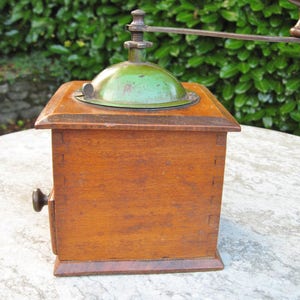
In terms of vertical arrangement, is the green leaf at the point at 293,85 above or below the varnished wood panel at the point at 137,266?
above

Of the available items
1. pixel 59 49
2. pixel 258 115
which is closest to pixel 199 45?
pixel 258 115

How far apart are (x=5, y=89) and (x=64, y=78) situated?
17.5 inches

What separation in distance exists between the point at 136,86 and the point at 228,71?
1.66 metres

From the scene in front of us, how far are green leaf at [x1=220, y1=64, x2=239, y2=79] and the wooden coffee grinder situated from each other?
1.54 m

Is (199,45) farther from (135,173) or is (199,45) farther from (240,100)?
(135,173)

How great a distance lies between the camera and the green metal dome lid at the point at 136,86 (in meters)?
1.00

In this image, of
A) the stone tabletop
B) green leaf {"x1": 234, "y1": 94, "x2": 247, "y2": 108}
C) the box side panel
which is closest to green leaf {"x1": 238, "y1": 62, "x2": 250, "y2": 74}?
green leaf {"x1": 234, "y1": 94, "x2": 247, "y2": 108}

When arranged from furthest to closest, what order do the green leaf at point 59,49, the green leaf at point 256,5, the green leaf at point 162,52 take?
the green leaf at point 59,49 < the green leaf at point 162,52 < the green leaf at point 256,5

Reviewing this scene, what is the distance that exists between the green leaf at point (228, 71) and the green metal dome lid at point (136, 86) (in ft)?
5.04

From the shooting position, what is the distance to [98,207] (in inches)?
39.6

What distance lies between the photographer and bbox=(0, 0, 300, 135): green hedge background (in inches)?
95.4

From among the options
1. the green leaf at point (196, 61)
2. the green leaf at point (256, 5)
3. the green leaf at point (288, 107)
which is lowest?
the green leaf at point (288, 107)

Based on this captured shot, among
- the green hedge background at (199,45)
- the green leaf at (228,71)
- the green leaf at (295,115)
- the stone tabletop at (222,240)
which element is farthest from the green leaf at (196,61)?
the stone tabletop at (222,240)

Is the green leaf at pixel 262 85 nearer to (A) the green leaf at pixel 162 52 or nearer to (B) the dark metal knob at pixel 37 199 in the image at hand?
(A) the green leaf at pixel 162 52
